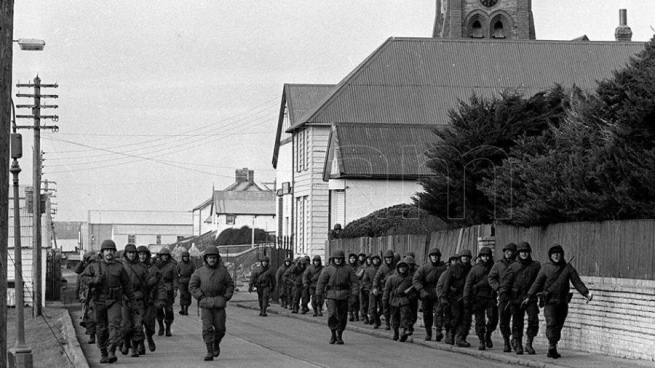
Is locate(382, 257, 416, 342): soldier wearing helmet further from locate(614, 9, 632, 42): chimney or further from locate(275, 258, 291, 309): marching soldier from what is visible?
locate(614, 9, 632, 42): chimney

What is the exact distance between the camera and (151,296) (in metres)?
23.0

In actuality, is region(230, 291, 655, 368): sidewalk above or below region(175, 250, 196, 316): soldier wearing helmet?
below

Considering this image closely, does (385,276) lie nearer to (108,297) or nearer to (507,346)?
(507,346)

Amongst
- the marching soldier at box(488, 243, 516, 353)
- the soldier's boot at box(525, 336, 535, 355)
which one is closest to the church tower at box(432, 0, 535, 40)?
the marching soldier at box(488, 243, 516, 353)

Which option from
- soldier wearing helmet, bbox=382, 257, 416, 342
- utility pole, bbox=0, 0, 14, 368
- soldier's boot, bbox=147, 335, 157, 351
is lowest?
soldier's boot, bbox=147, 335, 157, 351

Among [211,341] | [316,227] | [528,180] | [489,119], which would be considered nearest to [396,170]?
[316,227]

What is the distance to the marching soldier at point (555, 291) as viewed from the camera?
20.4 metres

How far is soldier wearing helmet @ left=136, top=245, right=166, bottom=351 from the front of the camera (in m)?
22.5

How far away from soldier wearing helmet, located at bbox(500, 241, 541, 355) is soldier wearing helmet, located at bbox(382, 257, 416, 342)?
472cm

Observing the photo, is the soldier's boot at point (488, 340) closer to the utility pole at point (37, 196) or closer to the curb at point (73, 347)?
the curb at point (73, 347)

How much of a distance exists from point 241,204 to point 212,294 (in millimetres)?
105797

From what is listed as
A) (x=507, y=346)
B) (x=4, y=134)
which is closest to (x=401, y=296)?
(x=507, y=346)

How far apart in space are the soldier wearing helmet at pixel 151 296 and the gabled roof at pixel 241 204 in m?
102

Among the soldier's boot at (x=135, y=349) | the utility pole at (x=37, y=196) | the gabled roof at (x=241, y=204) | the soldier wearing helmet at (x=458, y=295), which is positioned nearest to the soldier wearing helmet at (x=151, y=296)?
the soldier's boot at (x=135, y=349)
